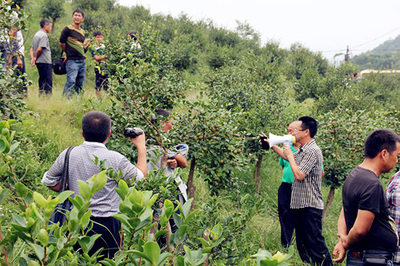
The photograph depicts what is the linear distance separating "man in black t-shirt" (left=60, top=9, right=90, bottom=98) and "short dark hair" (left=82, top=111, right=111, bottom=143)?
5145 millimetres

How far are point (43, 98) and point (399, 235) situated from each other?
22.6 ft

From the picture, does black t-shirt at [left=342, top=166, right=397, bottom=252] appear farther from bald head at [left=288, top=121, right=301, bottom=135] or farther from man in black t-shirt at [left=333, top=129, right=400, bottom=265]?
bald head at [left=288, top=121, right=301, bottom=135]

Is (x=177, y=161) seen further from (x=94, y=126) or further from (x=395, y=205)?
(x=395, y=205)

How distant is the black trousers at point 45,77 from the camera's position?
7.60 metres

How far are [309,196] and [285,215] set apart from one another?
68 cm

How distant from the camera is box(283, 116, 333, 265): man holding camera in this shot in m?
4.20

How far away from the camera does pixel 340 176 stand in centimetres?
545

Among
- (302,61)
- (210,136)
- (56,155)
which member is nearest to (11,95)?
(210,136)

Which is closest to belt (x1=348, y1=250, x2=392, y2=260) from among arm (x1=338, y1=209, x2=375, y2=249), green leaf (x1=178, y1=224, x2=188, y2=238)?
arm (x1=338, y1=209, x2=375, y2=249)

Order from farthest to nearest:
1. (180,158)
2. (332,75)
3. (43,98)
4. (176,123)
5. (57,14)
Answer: (57,14)
(332,75)
(43,98)
(176,123)
(180,158)

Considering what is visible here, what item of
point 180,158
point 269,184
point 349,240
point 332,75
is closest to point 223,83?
point 269,184

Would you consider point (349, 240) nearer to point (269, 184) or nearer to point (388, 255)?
point (388, 255)

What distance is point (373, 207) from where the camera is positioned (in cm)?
273

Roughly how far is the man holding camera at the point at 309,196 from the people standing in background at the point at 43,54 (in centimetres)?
564
